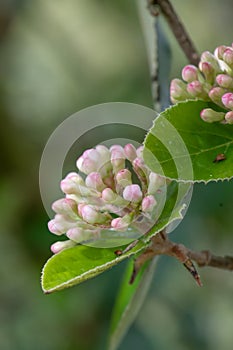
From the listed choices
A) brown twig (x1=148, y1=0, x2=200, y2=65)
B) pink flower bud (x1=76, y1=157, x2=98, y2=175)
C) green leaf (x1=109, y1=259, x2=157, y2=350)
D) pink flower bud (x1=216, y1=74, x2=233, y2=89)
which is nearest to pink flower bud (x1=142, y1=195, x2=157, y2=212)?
pink flower bud (x1=76, y1=157, x2=98, y2=175)

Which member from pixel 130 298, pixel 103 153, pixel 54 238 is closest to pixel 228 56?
pixel 103 153

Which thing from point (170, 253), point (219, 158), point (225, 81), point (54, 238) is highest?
point (225, 81)

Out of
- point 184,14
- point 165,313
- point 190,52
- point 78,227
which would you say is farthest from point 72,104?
point 78,227

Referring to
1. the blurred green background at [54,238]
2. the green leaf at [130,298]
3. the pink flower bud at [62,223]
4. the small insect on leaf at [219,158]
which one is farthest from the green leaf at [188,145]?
the blurred green background at [54,238]

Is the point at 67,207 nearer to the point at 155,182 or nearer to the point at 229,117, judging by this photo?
the point at 155,182

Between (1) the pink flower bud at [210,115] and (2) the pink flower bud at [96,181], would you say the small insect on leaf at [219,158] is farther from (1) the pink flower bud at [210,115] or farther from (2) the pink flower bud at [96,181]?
(2) the pink flower bud at [96,181]

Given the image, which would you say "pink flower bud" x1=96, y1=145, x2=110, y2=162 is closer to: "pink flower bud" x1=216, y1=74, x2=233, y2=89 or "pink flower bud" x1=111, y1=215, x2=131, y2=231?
A: "pink flower bud" x1=111, y1=215, x2=131, y2=231
